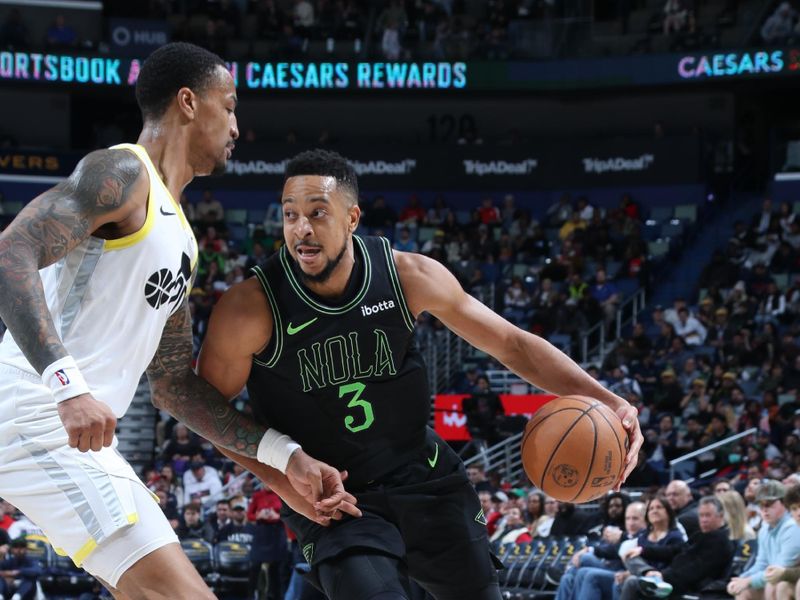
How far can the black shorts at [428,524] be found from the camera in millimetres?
4742

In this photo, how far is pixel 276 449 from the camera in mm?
4645

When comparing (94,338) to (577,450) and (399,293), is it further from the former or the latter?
(577,450)

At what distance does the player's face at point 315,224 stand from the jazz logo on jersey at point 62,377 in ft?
4.49

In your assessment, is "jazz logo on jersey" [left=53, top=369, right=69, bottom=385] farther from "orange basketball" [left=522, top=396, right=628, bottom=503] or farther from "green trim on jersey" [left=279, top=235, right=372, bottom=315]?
"orange basketball" [left=522, top=396, right=628, bottom=503]

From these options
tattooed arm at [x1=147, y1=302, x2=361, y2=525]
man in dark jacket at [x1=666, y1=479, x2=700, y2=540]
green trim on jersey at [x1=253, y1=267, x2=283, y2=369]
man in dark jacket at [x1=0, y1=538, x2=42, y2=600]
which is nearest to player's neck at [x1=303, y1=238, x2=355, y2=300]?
green trim on jersey at [x1=253, y1=267, x2=283, y2=369]

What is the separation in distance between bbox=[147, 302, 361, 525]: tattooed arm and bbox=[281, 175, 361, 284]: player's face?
395mm

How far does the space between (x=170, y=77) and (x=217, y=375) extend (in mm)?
1131

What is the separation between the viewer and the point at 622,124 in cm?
2542

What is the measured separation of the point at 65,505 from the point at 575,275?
17.3 meters

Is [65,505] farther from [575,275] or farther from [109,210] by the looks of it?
[575,275]

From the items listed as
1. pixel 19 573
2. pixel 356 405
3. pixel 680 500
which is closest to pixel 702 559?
pixel 680 500

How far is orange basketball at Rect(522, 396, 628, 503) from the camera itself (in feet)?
16.0

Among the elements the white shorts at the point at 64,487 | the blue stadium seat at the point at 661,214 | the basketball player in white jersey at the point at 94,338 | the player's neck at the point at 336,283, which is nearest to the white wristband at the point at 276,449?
the player's neck at the point at 336,283

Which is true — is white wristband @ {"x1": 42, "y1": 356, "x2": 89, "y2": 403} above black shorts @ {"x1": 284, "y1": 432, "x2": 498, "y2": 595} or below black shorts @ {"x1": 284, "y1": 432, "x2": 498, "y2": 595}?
above
